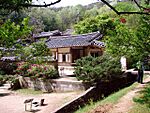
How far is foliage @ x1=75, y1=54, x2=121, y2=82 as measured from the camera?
16562 millimetres

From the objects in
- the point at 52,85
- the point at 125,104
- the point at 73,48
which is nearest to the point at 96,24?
the point at 73,48

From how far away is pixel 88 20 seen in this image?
4094cm

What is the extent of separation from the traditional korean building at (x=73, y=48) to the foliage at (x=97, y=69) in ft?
30.4

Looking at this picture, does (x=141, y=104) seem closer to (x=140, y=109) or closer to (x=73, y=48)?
(x=140, y=109)

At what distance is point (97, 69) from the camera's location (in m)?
16.5

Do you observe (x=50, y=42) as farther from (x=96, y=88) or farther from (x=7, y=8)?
(x=7, y=8)

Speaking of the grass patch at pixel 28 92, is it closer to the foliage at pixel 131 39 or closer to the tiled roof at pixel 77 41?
the foliage at pixel 131 39

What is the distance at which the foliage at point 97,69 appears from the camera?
1656cm

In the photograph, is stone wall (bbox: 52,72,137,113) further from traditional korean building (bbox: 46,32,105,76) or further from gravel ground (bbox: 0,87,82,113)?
traditional korean building (bbox: 46,32,105,76)

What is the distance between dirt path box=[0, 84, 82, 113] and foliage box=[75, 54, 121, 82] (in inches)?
55.3

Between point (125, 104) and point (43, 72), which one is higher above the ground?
point (43, 72)

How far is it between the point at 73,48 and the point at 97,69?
1350cm

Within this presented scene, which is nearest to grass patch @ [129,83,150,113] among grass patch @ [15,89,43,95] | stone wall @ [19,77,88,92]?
stone wall @ [19,77,88,92]

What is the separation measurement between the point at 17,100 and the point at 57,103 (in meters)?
3.49
